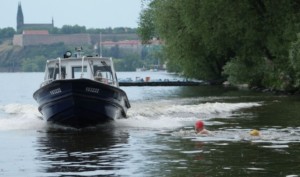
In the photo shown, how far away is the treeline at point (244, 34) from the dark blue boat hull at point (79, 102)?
21.3 m

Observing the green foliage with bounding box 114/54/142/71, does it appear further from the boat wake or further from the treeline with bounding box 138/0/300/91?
the boat wake

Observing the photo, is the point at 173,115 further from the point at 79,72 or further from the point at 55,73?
the point at 55,73

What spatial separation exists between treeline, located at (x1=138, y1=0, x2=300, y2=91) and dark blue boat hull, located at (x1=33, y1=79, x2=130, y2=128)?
69.9 ft

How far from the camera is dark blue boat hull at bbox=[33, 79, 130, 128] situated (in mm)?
26719

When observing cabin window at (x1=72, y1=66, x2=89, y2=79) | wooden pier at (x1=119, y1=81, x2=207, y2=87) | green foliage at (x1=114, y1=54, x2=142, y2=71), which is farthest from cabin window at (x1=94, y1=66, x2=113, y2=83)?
green foliage at (x1=114, y1=54, x2=142, y2=71)

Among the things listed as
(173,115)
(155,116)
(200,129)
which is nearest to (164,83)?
(173,115)

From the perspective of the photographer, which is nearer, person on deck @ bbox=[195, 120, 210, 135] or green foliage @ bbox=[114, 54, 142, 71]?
person on deck @ bbox=[195, 120, 210, 135]

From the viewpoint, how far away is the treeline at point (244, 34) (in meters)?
51.1

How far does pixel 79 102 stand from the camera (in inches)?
1057

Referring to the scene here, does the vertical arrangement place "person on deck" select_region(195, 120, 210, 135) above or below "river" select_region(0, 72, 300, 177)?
above

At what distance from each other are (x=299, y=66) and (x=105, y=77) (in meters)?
19.6

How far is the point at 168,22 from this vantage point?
64.8 meters

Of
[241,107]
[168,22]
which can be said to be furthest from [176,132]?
[168,22]

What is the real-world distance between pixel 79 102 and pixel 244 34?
29906 mm
